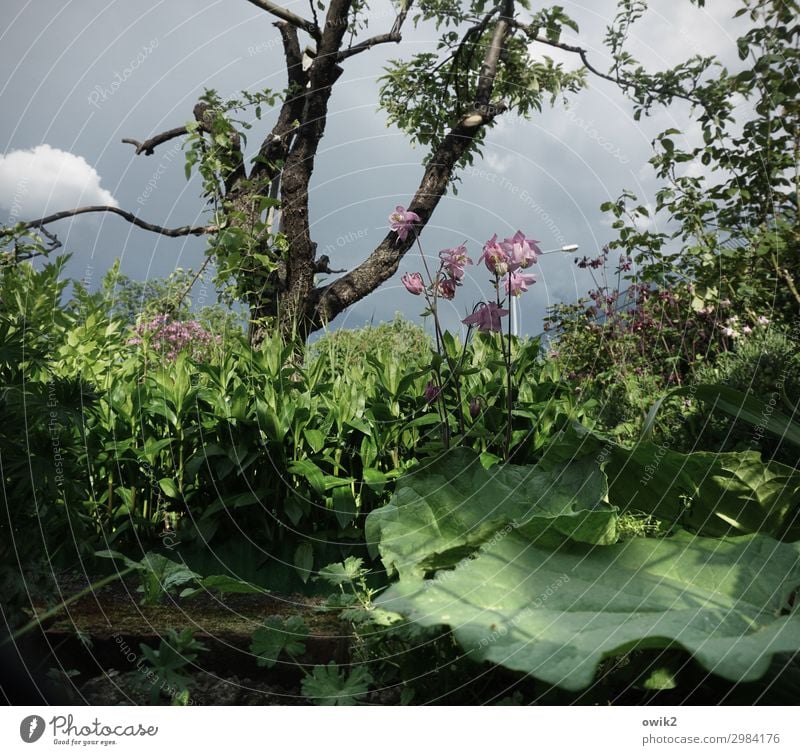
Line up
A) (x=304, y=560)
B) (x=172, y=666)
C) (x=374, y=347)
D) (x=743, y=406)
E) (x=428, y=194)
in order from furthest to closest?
(x=374, y=347), (x=428, y=194), (x=304, y=560), (x=743, y=406), (x=172, y=666)

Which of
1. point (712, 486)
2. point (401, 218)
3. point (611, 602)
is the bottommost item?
point (611, 602)

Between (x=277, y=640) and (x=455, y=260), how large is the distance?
3.91ft

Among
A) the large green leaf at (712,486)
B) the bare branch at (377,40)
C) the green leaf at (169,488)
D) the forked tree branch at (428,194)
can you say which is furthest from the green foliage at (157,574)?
the bare branch at (377,40)

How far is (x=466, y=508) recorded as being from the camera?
1.39 metres

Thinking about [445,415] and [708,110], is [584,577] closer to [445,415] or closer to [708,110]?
[445,415]

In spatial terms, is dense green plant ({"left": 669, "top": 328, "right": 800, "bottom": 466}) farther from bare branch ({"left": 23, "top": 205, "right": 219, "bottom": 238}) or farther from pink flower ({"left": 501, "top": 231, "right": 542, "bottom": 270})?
bare branch ({"left": 23, "top": 205, "right": 219, "bottom": 238})

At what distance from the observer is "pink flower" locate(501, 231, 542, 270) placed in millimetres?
1865

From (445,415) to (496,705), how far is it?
1068 mm

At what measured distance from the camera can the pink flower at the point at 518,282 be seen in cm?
192

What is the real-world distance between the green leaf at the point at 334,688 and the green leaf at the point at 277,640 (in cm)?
11

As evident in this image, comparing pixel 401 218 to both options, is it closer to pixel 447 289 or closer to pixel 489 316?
pixel 447 289

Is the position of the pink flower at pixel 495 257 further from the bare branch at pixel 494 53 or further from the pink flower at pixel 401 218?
the bare branch at pixel 494 53
